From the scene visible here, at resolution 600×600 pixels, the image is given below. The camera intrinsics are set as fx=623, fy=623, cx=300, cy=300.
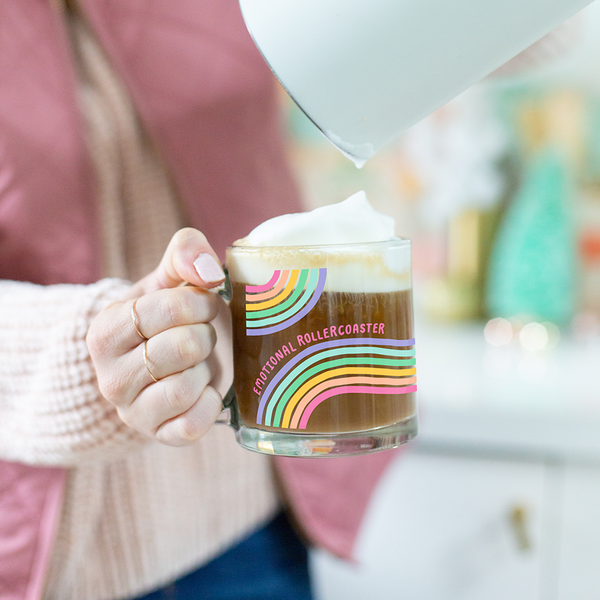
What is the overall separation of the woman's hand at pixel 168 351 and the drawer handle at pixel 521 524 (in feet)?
2.08

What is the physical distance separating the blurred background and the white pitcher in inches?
22.9

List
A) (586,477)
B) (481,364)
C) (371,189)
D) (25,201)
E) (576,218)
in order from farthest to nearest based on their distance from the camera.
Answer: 1. (371,189)
2. (576,218)
3. (481,364)
4. (586,477)
5. (25,201)

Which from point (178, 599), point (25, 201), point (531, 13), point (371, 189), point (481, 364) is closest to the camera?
point (531, 13)

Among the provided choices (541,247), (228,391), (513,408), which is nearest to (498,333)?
(541,247)

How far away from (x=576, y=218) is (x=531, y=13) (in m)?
1.12

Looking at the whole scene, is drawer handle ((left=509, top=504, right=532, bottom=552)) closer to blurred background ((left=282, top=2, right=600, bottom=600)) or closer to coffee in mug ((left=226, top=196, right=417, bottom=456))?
blurred background ((left=282, top=2, right=600, bottom=600))

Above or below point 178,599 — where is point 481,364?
above

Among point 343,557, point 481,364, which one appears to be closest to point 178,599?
point 343,557

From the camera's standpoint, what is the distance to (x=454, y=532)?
962 millimetres

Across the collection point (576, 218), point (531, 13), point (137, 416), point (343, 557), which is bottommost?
point (343, 557)

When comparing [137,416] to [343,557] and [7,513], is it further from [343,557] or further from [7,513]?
[343,557]

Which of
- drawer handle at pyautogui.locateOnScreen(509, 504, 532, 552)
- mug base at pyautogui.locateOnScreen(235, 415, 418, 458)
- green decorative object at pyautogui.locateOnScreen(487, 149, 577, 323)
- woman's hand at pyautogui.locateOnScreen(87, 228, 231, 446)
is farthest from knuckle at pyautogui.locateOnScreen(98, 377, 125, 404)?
green decorative object at pyautogui.locateOnScreen(487, 149, 577, 323)

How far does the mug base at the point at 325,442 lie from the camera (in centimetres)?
44

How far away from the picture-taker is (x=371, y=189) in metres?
1.52
